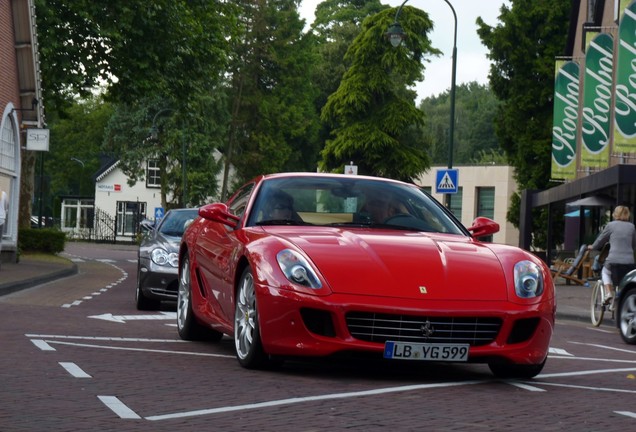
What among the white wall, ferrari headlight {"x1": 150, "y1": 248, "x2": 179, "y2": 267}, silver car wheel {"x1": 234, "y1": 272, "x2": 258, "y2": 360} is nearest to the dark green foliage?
ferrari headlight {"x1": 150, "y1": 248, "x2": 179, "y2": 267}

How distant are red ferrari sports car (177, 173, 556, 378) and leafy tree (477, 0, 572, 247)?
157 feet

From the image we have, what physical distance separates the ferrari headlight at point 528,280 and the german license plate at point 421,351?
0.60 m

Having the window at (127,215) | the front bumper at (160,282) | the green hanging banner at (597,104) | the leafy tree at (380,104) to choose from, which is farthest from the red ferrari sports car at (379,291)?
the window at (127,215)

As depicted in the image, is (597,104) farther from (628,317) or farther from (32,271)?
(628,317)

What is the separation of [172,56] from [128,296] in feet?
58.3

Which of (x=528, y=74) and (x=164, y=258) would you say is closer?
(x=164, y=258)

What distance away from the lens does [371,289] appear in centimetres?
837

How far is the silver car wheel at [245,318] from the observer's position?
895 centimetres

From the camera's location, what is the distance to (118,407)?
7.15 metres

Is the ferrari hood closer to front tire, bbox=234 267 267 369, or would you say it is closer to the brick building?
front tire, bbox=234 267 267 369

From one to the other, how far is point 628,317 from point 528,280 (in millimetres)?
7307

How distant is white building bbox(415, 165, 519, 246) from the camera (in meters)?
86.3

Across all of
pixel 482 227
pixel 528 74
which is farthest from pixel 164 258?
pixel 528 74

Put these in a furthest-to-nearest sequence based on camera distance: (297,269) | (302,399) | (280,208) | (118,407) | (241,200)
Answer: (241,200) → (280,208) → (297,269) → (302,399) → (118,407)
